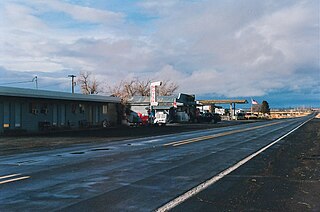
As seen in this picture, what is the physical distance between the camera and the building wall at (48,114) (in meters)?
30.3

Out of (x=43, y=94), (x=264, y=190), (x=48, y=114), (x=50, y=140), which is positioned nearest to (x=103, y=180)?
(x=264, y=190)

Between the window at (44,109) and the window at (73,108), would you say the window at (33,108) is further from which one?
the window at (73,108)

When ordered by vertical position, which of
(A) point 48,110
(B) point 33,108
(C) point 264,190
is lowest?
(C) point 264,190

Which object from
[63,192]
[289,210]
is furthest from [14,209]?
[289,210]

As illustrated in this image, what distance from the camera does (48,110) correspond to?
115 ft

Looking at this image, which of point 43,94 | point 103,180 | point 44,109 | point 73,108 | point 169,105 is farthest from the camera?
point 169,105

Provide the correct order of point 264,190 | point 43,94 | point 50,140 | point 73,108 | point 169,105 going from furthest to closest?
point 169,105, point 73,108, point 43,94, point 50,140, point 264,190

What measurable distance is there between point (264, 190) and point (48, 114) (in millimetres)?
29972

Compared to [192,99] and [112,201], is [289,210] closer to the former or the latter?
[112,201]

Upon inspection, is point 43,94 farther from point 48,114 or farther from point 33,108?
point 48,114

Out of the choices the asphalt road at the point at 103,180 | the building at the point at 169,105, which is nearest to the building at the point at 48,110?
the building at the point at 169,105

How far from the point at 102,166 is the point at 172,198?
14.8ft

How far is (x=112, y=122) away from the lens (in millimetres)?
45719

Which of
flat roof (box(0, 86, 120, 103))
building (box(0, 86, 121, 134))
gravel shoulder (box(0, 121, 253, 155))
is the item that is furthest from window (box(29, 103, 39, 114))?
gravel shoulder (box(0, 121, 253, 155))
